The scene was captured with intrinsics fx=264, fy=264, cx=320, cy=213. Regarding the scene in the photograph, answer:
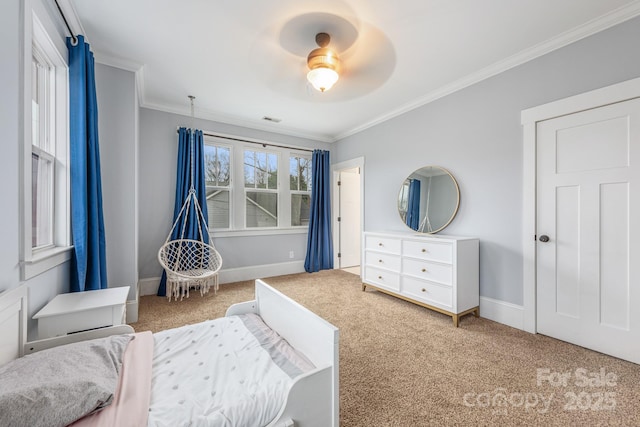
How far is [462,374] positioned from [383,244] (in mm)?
1707

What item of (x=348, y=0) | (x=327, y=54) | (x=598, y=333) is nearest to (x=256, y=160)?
(x=327, y=54)

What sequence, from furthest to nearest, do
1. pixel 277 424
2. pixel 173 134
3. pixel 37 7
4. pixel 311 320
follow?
pixel 173 134 → pixel 37 7 → pixel 311 320 → pixel 277 424

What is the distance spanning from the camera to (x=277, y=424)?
3.08ft

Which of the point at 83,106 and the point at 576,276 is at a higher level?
the point at 83,106

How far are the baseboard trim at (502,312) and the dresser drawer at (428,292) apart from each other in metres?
0.43

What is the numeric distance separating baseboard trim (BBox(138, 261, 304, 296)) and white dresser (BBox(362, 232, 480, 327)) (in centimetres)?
176

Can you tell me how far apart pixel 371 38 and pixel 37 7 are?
216 cm

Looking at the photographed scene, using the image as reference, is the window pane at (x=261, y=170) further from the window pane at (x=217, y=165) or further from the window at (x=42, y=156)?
the window at (x=42, y=156)

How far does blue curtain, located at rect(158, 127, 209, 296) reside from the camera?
11.7ft

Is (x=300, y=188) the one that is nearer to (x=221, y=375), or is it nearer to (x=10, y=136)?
(x=10, y=136)

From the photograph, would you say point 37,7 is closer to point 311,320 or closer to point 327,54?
point 327,54

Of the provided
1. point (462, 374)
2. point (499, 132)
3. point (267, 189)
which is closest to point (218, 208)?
point (267, 189)

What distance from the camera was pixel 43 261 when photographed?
154cm

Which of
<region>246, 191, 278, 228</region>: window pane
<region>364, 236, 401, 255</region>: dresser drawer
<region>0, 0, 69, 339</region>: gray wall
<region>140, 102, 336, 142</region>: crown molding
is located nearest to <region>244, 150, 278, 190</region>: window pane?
<region>246, 191, 278, 228</region>: window pane
